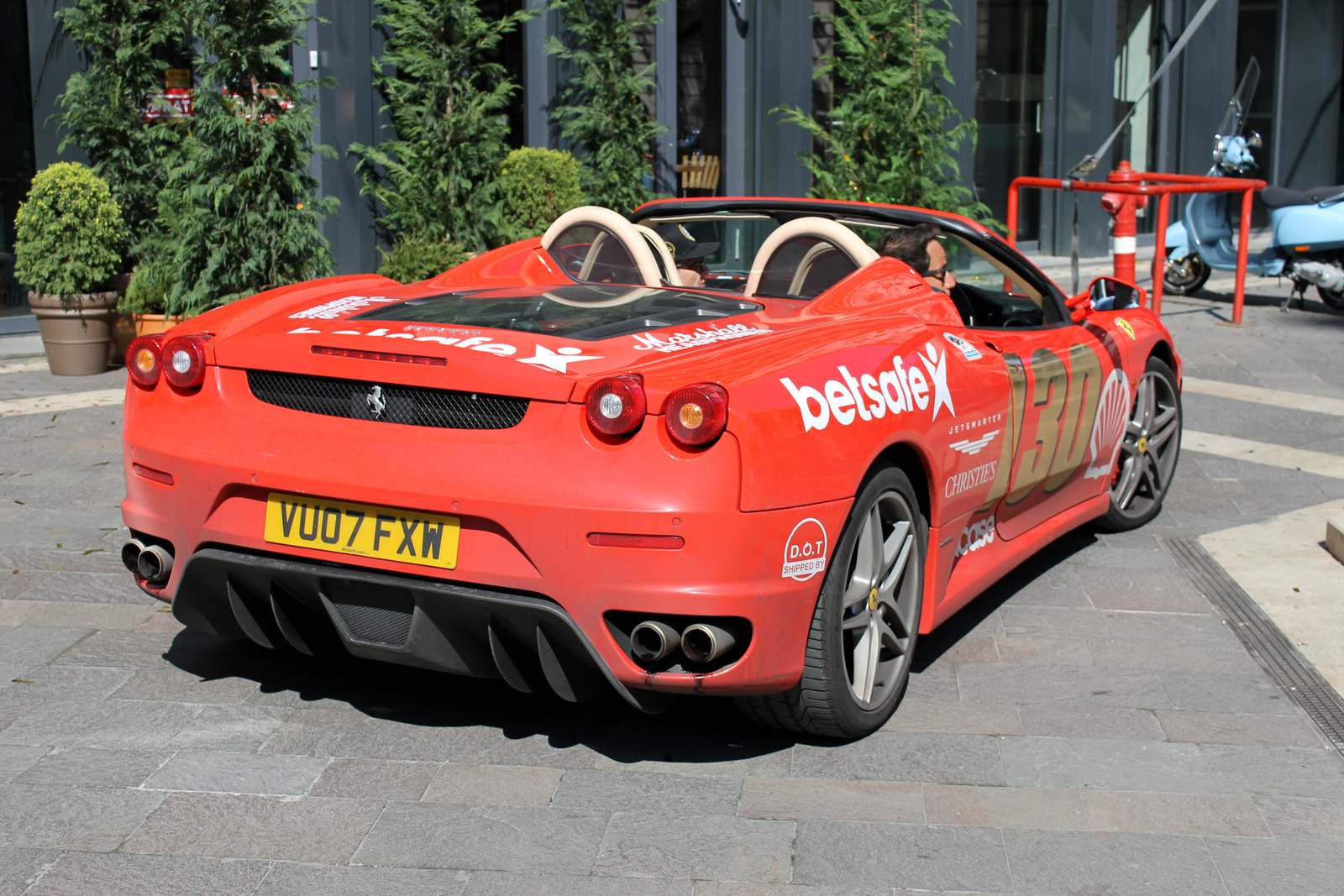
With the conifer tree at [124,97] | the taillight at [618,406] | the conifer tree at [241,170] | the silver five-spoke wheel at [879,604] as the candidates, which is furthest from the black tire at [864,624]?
the conifer tree at [124,97]

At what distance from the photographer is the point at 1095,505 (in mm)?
5383

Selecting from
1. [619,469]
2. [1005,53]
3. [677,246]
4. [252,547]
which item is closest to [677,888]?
[619,469]

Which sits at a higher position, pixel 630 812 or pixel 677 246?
pixel 677 246

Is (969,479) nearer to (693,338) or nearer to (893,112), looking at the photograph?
(693,338)

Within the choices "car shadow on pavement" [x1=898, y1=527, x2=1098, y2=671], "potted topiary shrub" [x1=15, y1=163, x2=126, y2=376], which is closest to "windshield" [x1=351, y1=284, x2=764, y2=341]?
"car shadow on pavement" [x1=898, y1=527, x2=1098, y2=671]

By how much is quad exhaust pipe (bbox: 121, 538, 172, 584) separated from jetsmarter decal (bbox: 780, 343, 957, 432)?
1684mm

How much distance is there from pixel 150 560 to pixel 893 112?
8923 mm

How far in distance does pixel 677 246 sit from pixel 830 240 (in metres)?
0.90

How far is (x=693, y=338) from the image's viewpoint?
3.55 metres

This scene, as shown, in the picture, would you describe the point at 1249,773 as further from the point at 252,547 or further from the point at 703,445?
the point at 252,547

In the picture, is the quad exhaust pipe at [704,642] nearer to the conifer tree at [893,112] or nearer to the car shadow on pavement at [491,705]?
the car shadow on pavement at [491,705]

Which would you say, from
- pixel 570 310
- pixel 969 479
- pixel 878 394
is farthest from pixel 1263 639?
pixel 570 310

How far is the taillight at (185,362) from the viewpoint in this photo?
3.57 metres

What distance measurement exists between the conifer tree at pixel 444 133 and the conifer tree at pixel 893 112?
9.58 ft
